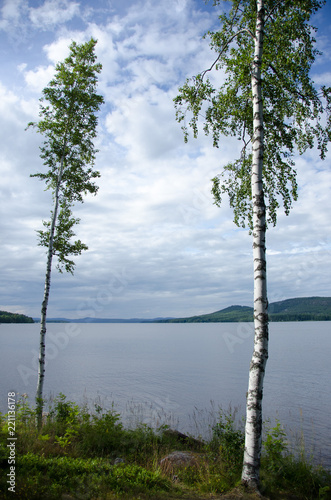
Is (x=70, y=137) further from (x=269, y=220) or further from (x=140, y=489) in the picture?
(x=140, y=489)

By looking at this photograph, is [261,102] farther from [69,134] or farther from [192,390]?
[192,390]

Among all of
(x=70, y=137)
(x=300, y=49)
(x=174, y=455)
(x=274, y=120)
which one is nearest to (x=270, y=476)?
(x=174, y=455)

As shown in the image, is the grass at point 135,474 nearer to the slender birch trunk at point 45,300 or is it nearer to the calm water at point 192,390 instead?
the slender birch trunk at point 45,300

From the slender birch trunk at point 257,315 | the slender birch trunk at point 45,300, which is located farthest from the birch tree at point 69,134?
the slender birch trunk at point 257,315

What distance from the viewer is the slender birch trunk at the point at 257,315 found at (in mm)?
7883

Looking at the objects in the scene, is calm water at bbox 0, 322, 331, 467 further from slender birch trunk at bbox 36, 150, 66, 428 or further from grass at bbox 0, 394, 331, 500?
grass at bbox 0, 394, 331, 500

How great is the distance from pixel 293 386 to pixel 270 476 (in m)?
29.0

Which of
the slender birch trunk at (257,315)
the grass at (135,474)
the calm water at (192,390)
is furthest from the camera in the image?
the calm water at (192,390)

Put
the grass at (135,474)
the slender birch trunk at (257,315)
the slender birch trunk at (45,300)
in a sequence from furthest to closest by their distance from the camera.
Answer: the slender birch trunk at (45,300) → the slender birch trunk at (257,315) → the grass at (135,474)

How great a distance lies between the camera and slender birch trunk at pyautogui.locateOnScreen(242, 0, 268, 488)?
788 cm

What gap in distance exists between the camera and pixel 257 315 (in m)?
8.30

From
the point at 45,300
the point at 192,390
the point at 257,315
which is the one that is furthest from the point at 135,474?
the point at 192,390

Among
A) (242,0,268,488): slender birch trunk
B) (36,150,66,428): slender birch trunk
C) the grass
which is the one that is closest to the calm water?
(36,150,66,428): slender birch trunk

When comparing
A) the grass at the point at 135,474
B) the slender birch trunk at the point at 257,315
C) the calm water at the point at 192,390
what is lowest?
the calm water at the point at 192,390
